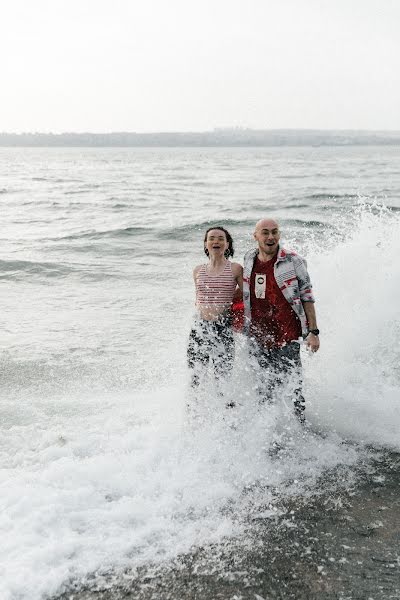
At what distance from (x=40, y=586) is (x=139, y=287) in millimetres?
8443

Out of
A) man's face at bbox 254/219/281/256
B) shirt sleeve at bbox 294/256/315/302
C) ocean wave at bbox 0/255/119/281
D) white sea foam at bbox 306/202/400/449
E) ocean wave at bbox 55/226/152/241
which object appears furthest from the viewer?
ocean wave at bbox 55/226/152/241

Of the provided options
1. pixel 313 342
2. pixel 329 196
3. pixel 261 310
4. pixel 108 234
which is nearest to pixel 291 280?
pixel 261 310

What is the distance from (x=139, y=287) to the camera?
37.4 ft

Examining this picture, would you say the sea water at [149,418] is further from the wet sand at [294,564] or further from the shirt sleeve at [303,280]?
the shirt sleeve at [303,280]

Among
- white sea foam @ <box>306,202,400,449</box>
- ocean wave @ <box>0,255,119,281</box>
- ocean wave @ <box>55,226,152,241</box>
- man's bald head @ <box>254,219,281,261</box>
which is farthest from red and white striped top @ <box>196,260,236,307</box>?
ocean wave @ <box>55,226,152,241</box>

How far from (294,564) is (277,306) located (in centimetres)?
191

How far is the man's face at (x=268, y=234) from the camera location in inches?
171

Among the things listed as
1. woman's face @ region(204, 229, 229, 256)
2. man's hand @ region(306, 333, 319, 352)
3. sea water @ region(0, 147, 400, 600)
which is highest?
woman's face @ region(204, 229, 229, 256)

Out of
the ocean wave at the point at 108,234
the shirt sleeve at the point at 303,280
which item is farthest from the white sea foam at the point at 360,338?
the ocean wave at the point at 108,234

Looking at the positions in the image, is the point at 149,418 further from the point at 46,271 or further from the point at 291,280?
the point at 46,271

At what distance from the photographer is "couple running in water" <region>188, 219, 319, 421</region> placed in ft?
14.5

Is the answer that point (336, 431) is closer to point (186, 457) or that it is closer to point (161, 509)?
point (186, 457)

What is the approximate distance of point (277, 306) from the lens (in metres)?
4.50

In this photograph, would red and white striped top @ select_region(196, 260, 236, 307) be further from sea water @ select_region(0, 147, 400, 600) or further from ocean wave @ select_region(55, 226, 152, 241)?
ocean wave @ select_region(55, 226, 152, 241)
